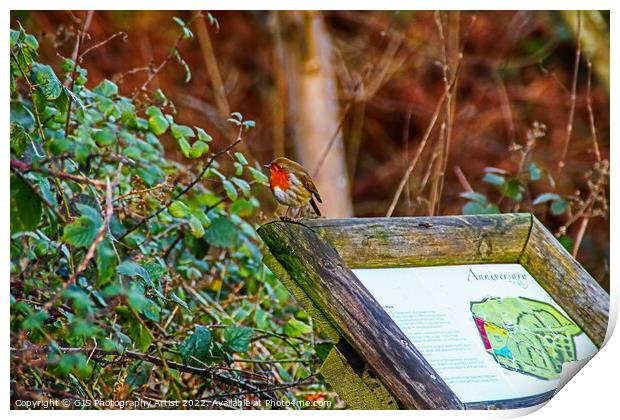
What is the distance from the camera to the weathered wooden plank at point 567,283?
7.20ft

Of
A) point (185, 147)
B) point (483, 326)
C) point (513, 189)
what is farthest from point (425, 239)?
point (513, 189)

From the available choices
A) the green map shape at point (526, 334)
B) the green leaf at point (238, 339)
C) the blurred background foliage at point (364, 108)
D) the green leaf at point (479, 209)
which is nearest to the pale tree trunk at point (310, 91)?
the blurred background foliage at point (364, 108)

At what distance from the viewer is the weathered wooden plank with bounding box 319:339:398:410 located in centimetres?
191

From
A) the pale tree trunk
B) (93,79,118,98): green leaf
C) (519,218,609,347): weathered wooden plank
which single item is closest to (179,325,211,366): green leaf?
(93,79,118,98): green leaf

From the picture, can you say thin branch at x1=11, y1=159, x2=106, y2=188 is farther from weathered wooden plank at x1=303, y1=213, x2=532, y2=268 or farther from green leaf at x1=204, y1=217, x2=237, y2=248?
green leaf at x1=204, y1=217, x2=237, y2=248

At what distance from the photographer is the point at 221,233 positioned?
8.90 ft

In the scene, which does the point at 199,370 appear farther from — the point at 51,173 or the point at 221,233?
the point at 51,173

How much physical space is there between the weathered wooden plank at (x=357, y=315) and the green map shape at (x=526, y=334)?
0.76 ft

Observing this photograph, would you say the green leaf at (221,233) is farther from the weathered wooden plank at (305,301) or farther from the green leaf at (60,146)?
the green leaf at (60,146)

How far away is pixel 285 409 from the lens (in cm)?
231

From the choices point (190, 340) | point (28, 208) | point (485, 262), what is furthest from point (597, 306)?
point (28, 208)

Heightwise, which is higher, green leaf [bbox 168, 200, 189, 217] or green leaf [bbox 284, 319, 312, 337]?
green leaf [bbox 168, 200, 189, 217]

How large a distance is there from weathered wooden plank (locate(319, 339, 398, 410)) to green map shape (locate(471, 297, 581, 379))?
0.33 meters

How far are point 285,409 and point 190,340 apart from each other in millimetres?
354
